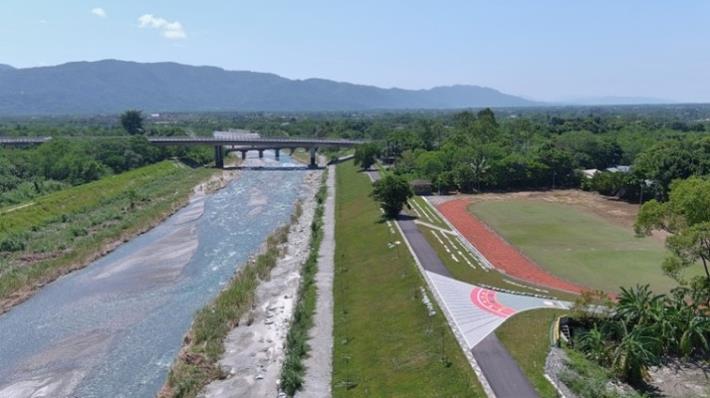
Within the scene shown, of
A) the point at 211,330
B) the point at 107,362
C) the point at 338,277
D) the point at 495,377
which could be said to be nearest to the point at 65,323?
the point at 107,362

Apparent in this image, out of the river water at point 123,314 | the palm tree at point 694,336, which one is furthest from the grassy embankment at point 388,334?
the palm tree at point 694,336

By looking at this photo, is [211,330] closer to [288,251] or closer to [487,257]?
[288,251]

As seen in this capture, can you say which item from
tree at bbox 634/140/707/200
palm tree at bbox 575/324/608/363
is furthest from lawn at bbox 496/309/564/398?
tree at bbox 634/140/707/200

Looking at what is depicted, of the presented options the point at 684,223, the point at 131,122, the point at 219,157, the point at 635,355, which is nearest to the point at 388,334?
the point at 635,355

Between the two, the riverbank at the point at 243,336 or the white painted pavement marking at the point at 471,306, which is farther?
the white painted pavement marking at the point at 471,306

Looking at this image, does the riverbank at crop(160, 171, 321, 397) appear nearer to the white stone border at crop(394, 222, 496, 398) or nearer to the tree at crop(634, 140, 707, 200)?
the white stone border at crop(394, 222, 496, 398)

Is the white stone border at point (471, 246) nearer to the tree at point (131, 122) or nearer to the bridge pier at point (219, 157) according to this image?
the bridge pier at point (219, 157)
